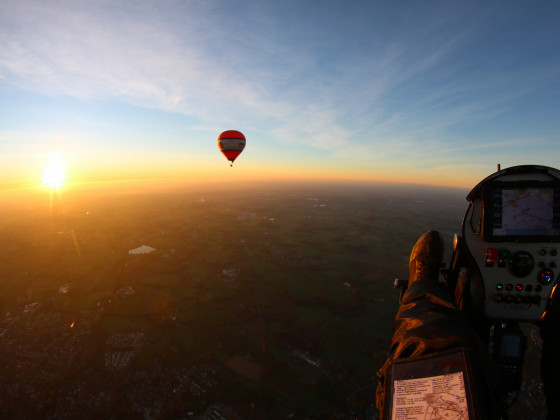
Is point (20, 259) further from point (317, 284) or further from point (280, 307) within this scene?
point (317, 284)

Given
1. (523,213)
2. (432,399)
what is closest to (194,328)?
(523,213)

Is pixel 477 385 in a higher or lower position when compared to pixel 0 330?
higher

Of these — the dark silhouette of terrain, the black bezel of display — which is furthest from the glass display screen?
the dark silhouette of terrain

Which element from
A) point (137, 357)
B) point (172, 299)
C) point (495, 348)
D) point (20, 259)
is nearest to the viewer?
point (495, 348)

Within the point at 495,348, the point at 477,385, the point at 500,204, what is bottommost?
the point at 495,348

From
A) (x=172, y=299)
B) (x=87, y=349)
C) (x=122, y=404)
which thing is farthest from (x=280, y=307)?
(x=87, y=349)

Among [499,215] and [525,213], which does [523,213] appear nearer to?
[525,213]

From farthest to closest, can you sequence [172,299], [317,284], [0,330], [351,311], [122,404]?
[317,284]
[172,299]
[351,311]
[0,330]
[122,404]

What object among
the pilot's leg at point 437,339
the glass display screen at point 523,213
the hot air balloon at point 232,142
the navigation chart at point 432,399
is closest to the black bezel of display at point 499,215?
the glass display screen at point 523,213

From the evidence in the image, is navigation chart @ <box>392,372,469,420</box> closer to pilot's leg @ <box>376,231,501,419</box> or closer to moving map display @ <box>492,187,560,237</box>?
pilot's leg @ <box>376,231,501,419</box>
